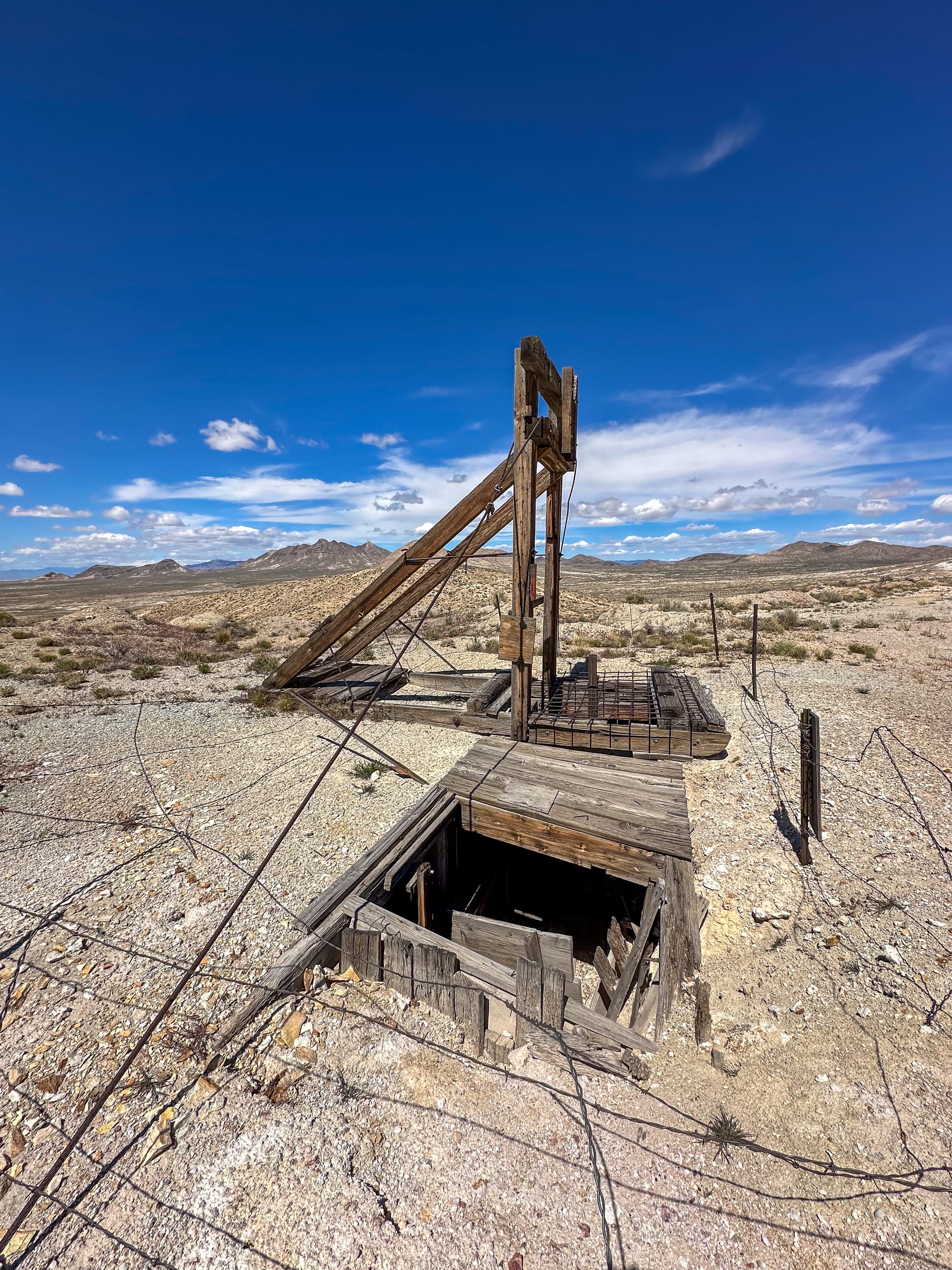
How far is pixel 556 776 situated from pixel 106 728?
8743 millimetres

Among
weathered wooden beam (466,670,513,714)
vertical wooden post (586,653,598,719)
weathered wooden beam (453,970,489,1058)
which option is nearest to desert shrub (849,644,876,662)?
vertical wooden post (586,653,598,719)

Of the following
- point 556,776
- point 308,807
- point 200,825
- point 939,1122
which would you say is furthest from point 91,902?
point 939,1122

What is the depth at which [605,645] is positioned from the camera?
18.7 m

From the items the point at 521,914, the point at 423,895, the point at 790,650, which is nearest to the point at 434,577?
the point at 423,895

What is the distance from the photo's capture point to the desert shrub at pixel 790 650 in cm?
1514

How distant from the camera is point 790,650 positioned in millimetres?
15562

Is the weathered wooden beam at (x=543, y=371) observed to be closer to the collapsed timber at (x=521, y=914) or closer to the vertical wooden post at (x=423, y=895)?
the collapsed timber at (x=521, y=914)

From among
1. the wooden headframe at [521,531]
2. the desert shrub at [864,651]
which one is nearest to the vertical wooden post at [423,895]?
the wooden headframe at [521,531]

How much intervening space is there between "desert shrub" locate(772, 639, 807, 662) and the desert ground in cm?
752

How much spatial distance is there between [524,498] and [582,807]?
13.0 feet

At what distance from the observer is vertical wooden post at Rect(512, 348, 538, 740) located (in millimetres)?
6641

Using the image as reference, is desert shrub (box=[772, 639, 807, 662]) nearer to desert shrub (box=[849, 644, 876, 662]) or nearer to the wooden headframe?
desert shrub (box=[849, 644, 876, 662])

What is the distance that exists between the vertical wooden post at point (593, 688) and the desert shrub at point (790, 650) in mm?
8238

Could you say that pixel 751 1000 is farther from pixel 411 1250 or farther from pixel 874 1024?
pixel 411 1250
